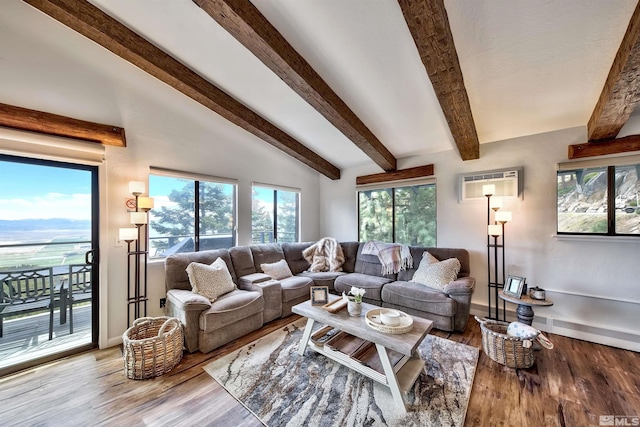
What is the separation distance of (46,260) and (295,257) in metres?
3.01

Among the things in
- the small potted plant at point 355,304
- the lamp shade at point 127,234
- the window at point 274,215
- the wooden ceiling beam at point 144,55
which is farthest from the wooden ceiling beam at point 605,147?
the lamp shade at point 127,234

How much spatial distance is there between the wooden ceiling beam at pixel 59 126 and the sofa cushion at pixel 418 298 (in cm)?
377

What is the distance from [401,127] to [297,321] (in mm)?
3013

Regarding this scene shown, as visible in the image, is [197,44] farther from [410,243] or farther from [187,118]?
[410,243]

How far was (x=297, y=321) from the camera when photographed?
3.21 m

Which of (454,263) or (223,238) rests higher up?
(223,238)

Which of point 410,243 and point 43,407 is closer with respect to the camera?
point 43,407

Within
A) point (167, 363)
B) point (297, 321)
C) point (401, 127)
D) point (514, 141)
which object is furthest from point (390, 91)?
point (167, 363)

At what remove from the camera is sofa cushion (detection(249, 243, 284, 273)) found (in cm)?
377

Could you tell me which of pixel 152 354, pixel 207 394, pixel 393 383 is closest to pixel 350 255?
pixel 393 383

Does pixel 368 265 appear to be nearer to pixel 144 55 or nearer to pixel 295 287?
pixel 295 287

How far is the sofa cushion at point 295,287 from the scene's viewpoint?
132 inches

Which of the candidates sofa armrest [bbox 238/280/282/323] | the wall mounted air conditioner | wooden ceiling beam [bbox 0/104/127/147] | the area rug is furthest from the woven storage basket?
wooden ceiling beam [bbox 0/104/127/147]

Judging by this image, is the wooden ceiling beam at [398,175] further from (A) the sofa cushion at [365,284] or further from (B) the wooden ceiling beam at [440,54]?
(A) the sofa cushion at [365,284]
